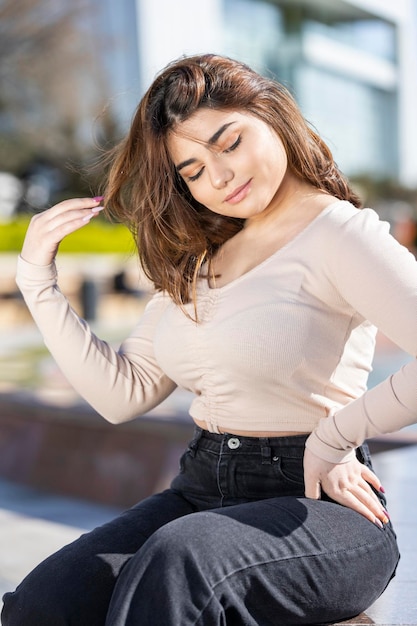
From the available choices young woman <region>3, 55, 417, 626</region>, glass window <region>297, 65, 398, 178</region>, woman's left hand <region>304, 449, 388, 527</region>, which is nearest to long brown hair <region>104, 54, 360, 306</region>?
young woman <region>3, 55, 417, 626</region>

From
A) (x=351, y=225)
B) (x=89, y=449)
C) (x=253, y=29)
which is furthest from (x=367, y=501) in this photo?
(x=253, y=29)

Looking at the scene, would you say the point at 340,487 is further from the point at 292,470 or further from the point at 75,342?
the point at 75,342

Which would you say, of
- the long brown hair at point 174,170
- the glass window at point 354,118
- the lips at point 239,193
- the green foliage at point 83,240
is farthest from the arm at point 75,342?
the glass window at point 354,118

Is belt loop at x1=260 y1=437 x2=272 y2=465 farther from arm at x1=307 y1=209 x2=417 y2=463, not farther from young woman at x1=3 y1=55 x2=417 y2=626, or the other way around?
arm at x1=307 y1=209 x2=417 y2=463

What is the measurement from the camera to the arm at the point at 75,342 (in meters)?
2.38

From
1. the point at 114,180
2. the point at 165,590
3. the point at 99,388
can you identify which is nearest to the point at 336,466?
the point at 165,590

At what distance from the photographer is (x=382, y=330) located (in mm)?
2004

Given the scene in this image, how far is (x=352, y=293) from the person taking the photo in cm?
204

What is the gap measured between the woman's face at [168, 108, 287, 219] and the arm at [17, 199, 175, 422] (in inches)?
12.2

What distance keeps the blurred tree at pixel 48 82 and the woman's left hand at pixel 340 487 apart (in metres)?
19.8

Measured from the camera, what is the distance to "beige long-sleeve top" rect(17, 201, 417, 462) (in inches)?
78.3

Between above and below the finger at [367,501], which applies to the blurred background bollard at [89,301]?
below

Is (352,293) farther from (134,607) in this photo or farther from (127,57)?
(127,57)

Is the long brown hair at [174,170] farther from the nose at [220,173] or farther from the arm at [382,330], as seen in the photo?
the arm at [382,330]
